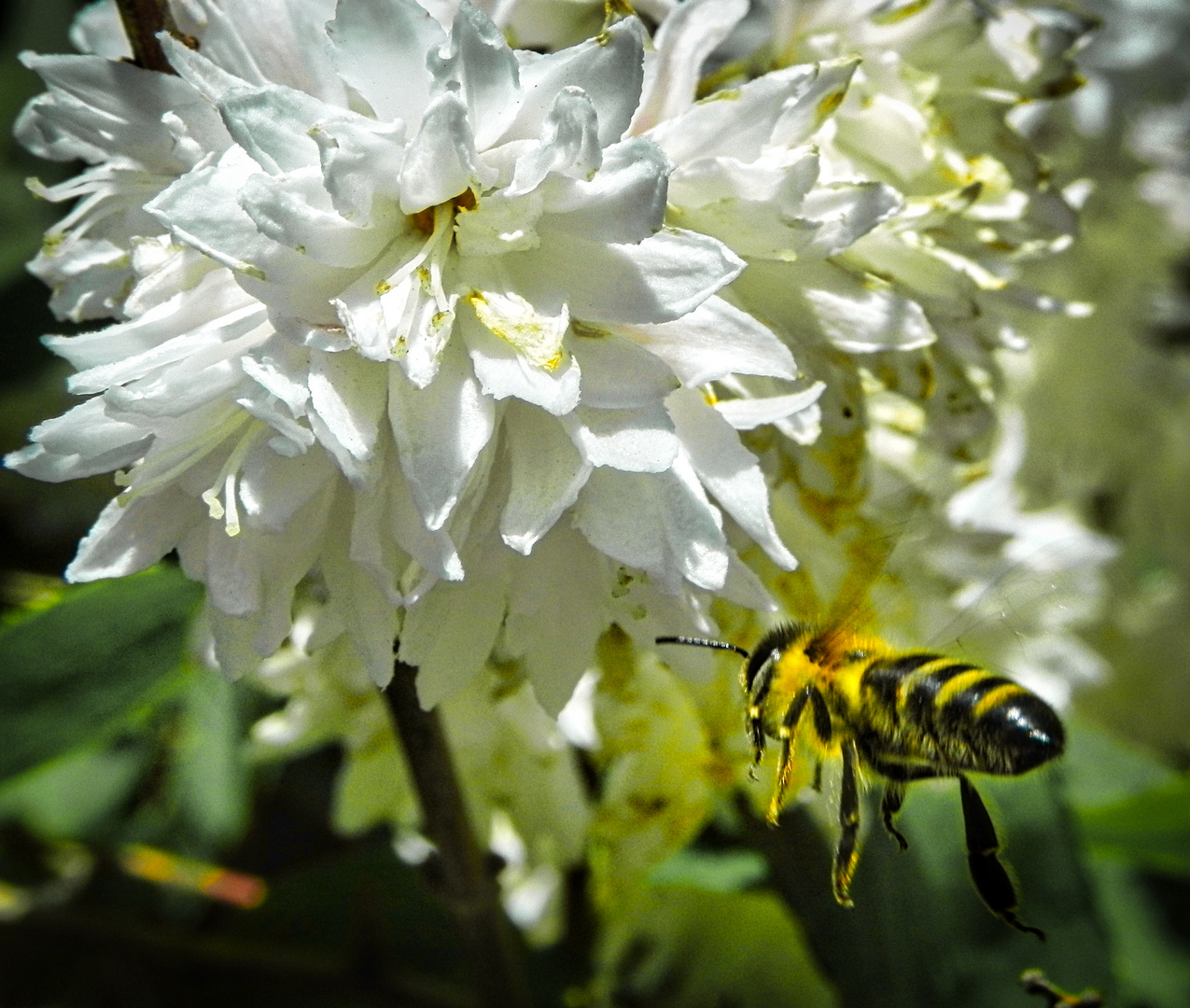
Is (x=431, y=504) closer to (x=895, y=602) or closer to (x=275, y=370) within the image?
(x=275, y=370)

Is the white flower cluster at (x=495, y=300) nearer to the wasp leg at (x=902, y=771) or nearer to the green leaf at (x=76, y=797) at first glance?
the wasp leg at (x=902, y=771)

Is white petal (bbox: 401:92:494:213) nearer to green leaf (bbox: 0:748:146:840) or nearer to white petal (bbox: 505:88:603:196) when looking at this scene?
white petal (bbox: 505:88:603:196)

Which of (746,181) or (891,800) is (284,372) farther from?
(891,800)

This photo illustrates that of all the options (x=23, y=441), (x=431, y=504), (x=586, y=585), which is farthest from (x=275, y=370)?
(x=23, y=441)

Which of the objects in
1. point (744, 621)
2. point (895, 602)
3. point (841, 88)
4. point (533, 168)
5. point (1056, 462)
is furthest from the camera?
point (1056, 462)

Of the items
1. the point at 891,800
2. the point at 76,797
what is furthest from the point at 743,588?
the point at 76,797

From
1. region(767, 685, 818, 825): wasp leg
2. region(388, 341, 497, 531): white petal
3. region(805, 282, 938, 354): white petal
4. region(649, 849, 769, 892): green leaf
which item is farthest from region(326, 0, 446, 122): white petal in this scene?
region(649, 849, 769, 892): green leaf
